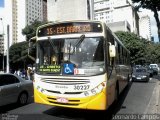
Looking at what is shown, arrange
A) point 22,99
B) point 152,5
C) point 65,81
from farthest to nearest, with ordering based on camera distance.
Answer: point 152,5, point 22,99, point 65,81

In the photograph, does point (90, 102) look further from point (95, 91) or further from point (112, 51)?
point (112, 51)

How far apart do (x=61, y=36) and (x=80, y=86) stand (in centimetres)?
169

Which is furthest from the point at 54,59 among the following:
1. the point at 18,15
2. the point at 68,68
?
the point at 18,15

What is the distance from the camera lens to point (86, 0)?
103m

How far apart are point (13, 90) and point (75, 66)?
3382 millimetres

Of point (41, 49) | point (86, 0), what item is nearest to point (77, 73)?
point (41, 49)

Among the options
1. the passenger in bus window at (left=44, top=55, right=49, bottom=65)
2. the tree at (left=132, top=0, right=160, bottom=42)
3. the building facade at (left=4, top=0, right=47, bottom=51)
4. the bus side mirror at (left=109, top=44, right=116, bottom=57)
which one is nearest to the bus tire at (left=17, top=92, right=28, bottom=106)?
the passenger in bus window at (left=44, top=55, right=49, bottom=65)

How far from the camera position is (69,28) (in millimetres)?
8289

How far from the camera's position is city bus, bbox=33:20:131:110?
761 cm

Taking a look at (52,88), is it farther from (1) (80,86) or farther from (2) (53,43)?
(2) (53,43)

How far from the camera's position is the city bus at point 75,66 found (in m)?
7.61

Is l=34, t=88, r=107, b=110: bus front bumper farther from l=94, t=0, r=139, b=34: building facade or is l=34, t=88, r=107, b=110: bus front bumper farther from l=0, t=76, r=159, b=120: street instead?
l=94, t=0, r=139, b=34: building facade

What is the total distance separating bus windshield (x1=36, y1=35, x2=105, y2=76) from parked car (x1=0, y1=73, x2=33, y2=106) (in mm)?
1991

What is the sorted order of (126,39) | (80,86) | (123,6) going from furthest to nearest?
(123,6), (126,39), (80,86)
